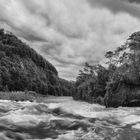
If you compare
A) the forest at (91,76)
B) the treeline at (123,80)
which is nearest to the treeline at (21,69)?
the forest at (91,76)

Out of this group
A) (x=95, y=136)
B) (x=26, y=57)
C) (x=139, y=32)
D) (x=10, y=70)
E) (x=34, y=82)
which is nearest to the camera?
(x=95, y=136)

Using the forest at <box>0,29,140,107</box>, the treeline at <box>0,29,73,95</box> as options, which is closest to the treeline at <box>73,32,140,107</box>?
the forest at <box>0,29,140,107</box>

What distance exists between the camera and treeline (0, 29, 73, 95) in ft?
340

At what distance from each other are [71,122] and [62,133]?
178 centimetres

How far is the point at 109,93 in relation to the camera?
40438 mm

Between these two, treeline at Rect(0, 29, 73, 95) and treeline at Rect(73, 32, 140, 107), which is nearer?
treeline at Rect(73, 32, 140, 107)

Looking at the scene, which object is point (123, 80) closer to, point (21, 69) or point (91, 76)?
point (91, 76)

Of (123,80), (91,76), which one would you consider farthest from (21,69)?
(123,80)

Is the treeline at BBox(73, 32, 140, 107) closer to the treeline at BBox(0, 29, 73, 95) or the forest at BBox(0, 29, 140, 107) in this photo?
the forest at BBox(0, 29, 140, 107)

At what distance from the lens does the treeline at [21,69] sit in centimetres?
10369

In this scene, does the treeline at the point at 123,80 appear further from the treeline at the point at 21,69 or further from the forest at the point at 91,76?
the treeline at the point at 21,69

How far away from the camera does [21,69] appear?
Result: 5022 inches

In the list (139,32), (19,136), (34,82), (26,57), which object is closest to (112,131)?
(19,136)

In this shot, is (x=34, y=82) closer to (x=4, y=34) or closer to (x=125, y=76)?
(x=4, y=34)
